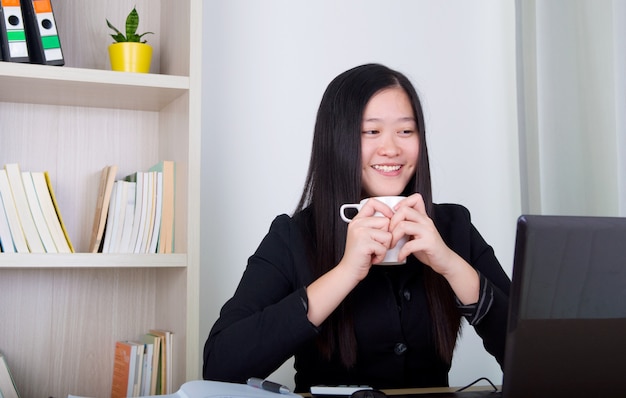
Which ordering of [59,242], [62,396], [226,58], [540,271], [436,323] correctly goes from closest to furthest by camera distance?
1. [540,271]
2. [436,323]
3. [59,242]
4. [62,396]
5. [226,58]

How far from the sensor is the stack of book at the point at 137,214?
2.03 metres

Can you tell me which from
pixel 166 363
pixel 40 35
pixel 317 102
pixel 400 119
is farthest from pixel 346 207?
pixel 317 102

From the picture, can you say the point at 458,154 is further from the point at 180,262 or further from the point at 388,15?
the point at 180,262

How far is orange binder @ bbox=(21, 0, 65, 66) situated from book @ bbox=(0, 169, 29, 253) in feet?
1.09

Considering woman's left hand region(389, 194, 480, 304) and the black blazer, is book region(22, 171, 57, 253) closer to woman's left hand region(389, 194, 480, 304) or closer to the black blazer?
the black blazer

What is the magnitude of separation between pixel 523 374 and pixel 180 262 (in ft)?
4.04

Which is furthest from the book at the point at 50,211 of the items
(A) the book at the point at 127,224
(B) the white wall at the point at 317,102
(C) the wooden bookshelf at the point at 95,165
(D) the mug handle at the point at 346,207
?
(D) the mug handle at the point at 346,207

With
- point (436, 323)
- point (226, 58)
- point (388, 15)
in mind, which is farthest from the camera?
point (388, 15)

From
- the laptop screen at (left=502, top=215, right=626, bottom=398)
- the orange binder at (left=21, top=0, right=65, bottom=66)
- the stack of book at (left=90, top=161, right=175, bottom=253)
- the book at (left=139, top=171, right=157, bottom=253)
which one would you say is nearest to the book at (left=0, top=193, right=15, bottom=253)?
the stack of book at (left=90, top=161, right=175, bottom=253)

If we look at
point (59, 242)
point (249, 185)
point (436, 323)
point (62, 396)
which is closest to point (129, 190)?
point (59, 242)

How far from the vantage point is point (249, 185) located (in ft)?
8.21

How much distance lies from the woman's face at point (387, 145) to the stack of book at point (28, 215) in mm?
915

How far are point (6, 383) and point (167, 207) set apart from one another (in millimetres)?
636

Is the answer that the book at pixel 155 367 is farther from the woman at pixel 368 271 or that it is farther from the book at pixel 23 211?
the woman at pixel 368 271
